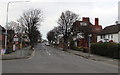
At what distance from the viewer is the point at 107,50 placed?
30.8 meters

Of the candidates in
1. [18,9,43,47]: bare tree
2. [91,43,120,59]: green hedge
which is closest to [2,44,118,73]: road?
[91,43,120,59]: green hedge

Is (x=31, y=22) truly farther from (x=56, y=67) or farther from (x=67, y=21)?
(x=56, y=67)

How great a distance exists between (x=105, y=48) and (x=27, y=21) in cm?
3618

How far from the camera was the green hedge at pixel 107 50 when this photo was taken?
27.2m

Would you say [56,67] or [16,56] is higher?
[56,67]

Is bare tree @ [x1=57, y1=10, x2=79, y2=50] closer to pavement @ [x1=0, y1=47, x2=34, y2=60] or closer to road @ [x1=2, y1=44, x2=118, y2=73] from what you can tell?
pavement @ [x1=0, y1=47, x2=34, y2=60]

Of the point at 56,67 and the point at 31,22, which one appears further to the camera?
the point at 31,22

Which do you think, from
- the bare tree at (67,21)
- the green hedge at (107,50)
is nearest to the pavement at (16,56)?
the green hedge at (107,50)

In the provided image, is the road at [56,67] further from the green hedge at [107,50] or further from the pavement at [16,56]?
the green hedge at [107,50]

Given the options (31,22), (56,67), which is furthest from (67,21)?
(56,67)

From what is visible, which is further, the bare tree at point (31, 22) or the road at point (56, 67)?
the bare tree at point (31, 22)

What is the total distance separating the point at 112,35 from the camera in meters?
58.1

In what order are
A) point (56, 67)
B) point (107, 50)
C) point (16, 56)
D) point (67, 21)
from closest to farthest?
1. point (56, 67)
2. point (16, 56)
3. point (107, 50)
4. point (67, 21)

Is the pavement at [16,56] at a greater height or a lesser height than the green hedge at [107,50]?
lesser
